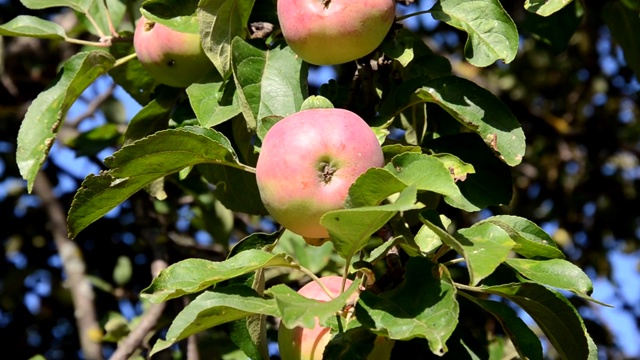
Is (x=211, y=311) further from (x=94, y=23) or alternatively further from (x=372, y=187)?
(x=94, y=23)

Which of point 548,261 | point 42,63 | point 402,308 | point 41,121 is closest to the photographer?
point 402,308

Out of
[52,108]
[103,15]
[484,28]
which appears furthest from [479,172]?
[103,15]

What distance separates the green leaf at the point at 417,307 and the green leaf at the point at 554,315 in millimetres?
125

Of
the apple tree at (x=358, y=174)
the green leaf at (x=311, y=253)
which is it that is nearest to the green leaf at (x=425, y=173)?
the apple tree at (x=358, y=174)

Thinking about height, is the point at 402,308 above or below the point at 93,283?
above

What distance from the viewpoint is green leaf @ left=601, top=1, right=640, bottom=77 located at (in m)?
1.92

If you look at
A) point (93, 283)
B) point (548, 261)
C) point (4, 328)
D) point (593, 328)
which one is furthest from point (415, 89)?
point (4, 328)

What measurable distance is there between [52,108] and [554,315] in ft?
3.15

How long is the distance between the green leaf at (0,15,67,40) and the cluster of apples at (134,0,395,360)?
63cm

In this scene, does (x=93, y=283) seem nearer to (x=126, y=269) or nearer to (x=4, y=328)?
(x=126, y=269)

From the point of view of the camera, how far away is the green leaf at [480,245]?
1.04 meters

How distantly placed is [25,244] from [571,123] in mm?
2124

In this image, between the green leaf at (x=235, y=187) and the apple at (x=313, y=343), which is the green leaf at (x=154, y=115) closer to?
the green leaf at (x=235, y=187)

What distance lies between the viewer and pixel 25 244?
319 cm
